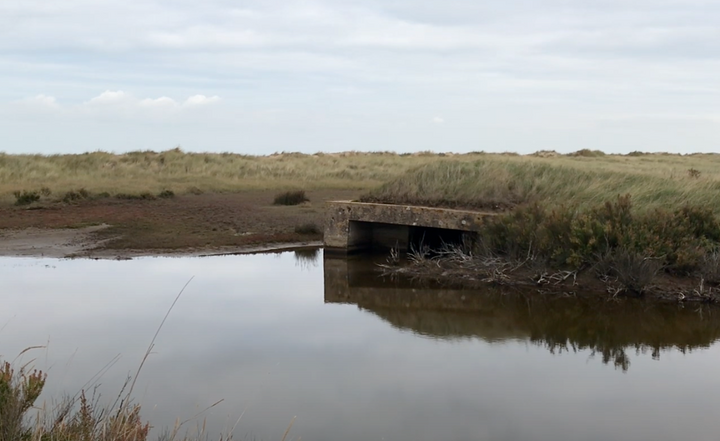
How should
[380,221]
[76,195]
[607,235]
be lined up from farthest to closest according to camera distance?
1. [76,195]
2. [380,221]
3. [607,235]

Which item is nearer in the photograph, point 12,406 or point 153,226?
point 12,406

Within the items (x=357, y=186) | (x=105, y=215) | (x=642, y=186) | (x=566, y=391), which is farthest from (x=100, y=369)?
(x=357, y=186)

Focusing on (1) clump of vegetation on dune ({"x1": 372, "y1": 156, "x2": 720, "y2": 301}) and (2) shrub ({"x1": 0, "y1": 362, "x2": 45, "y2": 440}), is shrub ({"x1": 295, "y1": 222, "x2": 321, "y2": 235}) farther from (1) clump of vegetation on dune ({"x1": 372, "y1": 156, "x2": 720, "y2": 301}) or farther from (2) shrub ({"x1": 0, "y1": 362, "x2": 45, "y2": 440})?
(2) shrub ({"x1": 0, "y1": 362, "x2": 45, "y2": 440})

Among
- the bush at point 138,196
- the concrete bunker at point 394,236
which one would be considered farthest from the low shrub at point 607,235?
the bush at point 138,196

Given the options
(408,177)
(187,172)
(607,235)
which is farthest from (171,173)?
(607,235)

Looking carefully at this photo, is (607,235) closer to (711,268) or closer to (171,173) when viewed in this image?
(711,268)

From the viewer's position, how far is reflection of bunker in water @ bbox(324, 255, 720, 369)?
807 centimetres

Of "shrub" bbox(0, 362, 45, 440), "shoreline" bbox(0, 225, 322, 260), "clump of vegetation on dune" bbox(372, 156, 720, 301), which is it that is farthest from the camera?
"shoreline" bbox(0, 225, 322, 260)

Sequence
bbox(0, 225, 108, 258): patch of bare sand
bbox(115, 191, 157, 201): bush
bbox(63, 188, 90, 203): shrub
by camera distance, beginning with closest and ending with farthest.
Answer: bbox(0, 225, 108, 258): patch of bare sand
bbox(63, 188, 90, 203): shrub
bbox(115, 191, 157, 201): bush

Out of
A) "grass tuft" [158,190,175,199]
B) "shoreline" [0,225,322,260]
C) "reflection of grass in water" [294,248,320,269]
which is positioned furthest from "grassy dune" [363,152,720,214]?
"grass tuft" [158,190,175,199]

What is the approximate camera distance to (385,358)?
7426mm

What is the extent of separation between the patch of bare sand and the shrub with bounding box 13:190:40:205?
4908 mm

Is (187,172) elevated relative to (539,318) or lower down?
elevated

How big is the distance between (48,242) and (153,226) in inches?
95.8
